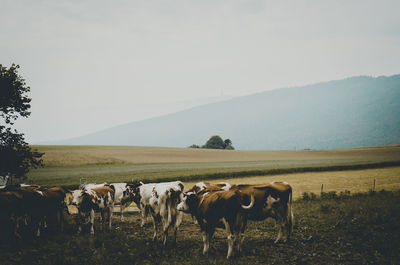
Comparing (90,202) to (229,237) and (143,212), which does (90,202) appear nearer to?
(143,212)

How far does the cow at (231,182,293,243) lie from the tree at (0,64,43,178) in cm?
1519

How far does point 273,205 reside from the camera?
1189 cm

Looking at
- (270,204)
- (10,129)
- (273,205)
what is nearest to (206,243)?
(270,204)

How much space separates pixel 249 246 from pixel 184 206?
3.11m

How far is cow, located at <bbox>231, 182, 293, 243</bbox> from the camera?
38.4 ft

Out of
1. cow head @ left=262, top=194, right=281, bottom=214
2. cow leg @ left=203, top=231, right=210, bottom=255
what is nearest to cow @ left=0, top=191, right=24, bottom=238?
cow leg @ left=203, top=231, right=210, bottom=255

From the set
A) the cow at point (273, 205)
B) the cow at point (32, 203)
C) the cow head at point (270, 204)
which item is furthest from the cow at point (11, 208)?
the cow head at point (270, 204)

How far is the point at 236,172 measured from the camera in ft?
133

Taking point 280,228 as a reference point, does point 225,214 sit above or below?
above

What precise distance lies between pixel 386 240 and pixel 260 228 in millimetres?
5375

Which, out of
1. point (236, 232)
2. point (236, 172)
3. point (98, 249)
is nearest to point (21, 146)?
point (98, 249)

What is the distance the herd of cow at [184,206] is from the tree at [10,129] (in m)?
6.78

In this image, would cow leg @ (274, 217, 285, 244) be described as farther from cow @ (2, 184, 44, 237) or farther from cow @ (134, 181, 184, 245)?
cow @ (2, 184, 44, 237)

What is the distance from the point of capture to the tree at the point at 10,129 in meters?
19.6
